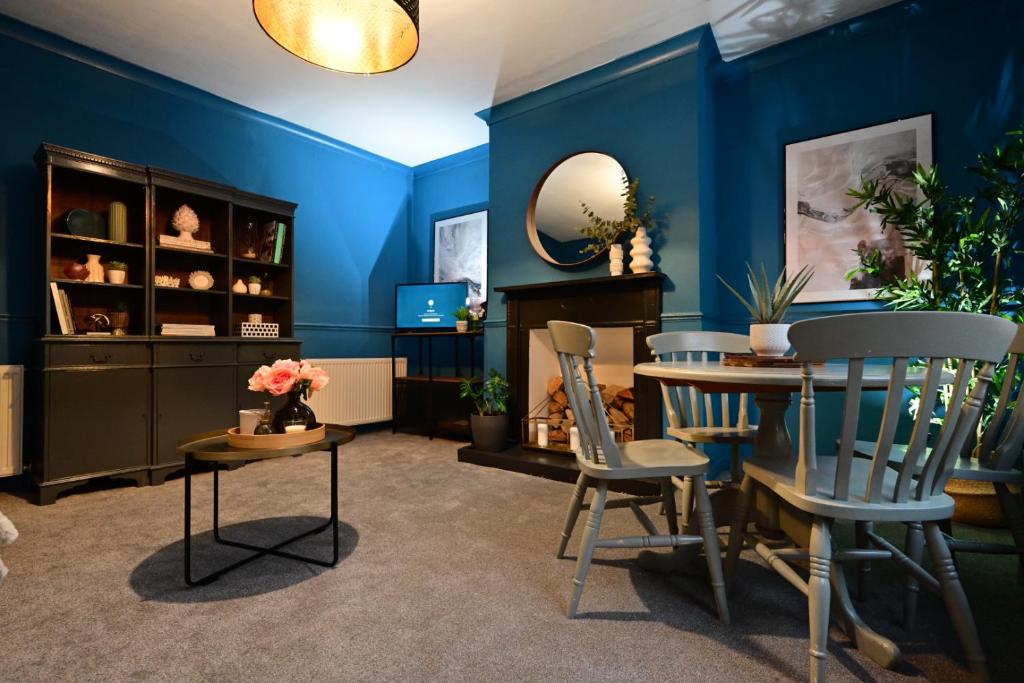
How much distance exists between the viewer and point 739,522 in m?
1.64

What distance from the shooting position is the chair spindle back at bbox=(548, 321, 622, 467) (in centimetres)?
150

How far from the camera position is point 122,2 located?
2828 mm

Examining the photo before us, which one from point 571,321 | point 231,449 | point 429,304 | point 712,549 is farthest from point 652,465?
point 429,304

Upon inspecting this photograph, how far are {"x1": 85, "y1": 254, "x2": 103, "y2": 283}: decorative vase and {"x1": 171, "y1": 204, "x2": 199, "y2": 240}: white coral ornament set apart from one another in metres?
0.50

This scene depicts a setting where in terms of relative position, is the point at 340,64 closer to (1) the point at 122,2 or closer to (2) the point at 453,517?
(1) the point at 122,2

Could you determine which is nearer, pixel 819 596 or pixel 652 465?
pixel 819 596

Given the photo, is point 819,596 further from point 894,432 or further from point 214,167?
point 214,167

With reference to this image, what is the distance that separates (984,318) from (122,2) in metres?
4.15

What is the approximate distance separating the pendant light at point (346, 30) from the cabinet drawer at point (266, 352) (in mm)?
2062

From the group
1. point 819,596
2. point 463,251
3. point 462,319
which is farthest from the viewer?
point 463,251

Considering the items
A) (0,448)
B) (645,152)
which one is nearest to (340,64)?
(645,152)

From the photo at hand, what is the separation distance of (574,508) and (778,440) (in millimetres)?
767

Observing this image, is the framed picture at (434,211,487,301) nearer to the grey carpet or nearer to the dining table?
the grey carpet

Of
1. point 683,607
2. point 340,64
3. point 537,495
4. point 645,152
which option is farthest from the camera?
point 645,152
